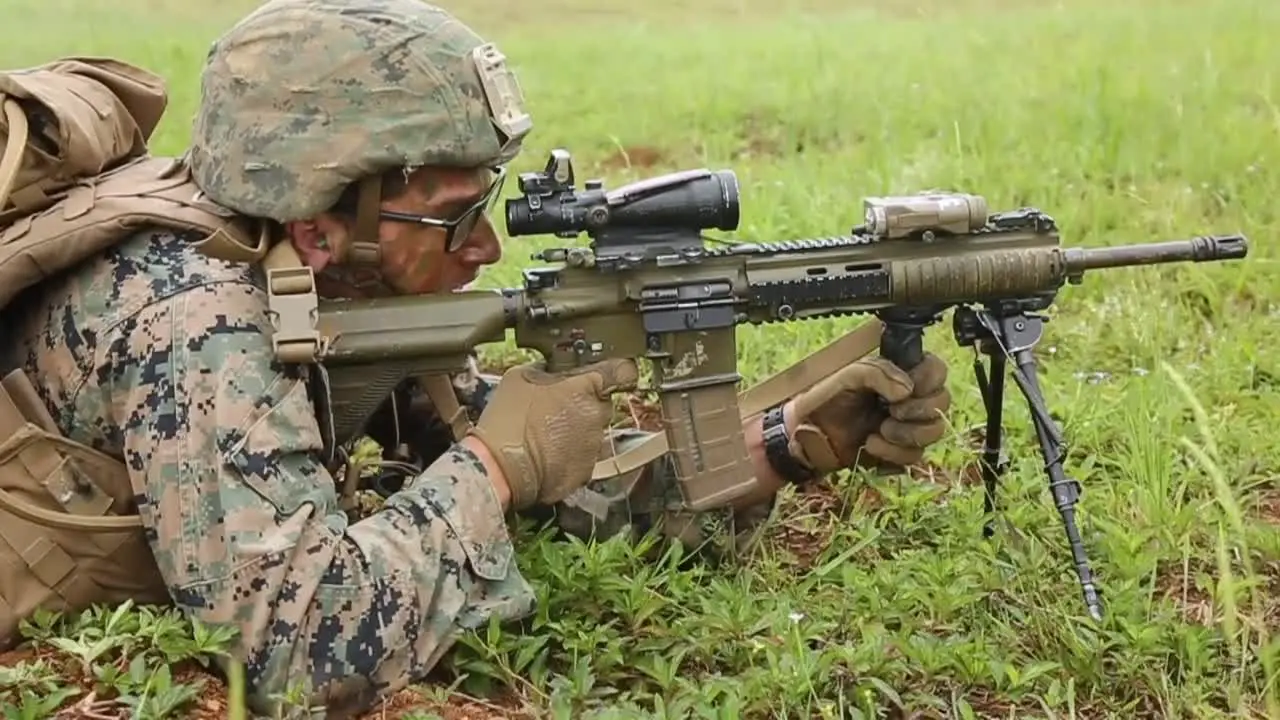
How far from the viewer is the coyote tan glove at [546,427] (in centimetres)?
318

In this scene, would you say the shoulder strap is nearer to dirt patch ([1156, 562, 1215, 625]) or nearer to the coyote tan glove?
the coyote tan glove

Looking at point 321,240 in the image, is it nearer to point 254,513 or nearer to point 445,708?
point 254,513

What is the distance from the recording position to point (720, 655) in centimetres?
313

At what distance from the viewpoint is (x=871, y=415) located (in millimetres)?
3578

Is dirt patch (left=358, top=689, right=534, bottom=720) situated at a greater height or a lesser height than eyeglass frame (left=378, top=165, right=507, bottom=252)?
lesser

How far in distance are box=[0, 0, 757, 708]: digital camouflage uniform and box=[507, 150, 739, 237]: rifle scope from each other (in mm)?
139

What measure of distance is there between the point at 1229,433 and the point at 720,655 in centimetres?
191

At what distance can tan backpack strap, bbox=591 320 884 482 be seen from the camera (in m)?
3.63

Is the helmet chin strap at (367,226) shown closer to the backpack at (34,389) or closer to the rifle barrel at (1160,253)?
the backpack at (34,389)

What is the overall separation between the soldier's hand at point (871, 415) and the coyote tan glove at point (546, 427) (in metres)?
0.57

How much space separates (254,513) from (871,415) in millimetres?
1567

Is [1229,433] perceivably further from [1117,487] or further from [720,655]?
[720,655]

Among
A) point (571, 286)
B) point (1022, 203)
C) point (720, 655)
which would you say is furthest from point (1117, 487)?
point (1022, 203)

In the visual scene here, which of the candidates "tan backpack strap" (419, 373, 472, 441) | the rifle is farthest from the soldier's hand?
"tan backpack strap" (419, 373, 472, 441)
